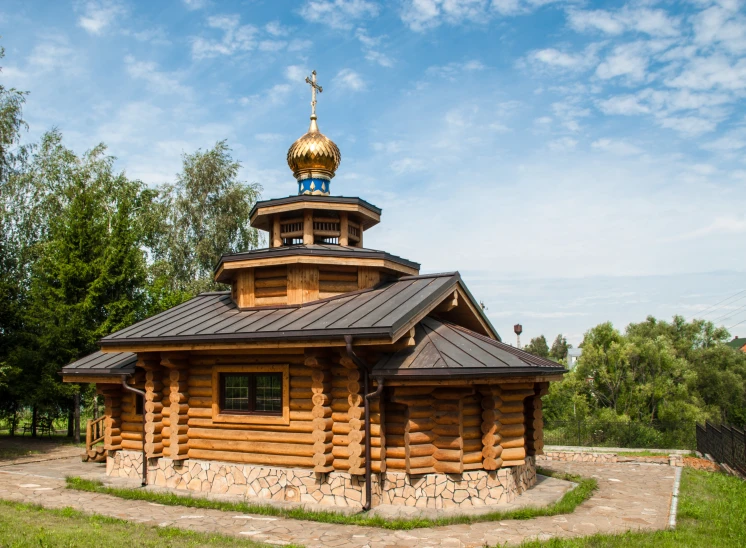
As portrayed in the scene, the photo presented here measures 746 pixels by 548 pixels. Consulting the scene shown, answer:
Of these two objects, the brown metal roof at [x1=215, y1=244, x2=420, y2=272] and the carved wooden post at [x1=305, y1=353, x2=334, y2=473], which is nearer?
the carved wooden post at [x1=305, y1=353, x2=334, y2=473]

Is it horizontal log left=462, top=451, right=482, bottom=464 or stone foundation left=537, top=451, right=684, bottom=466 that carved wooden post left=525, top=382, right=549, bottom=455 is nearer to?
horizontal log left=462, top=451, right=482, bottom=464

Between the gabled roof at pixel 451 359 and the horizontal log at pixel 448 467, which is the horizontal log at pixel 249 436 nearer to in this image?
the gabled roof at pixel 451 359

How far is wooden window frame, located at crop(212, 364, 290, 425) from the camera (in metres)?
10.1

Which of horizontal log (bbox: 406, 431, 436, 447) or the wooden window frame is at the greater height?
the wooden window frame

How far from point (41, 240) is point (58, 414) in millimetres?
7549

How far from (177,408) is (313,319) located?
335 cm

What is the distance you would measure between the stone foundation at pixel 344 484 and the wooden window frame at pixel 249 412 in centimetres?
82

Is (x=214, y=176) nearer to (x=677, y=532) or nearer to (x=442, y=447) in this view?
(x=442, y=447)

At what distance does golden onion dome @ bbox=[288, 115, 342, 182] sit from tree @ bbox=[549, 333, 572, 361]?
71460mm

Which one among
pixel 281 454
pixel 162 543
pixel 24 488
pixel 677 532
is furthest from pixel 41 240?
pixel 677 532

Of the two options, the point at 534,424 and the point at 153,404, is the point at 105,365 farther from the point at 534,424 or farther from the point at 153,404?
the point at 534,424

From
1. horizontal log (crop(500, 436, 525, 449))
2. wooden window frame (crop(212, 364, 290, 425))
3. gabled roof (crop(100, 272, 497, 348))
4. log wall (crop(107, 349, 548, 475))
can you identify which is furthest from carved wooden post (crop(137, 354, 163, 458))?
horizontal log (crop(500, 436, 525, 449))

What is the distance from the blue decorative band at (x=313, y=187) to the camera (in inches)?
539

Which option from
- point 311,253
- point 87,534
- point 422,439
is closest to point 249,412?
point 311,253
